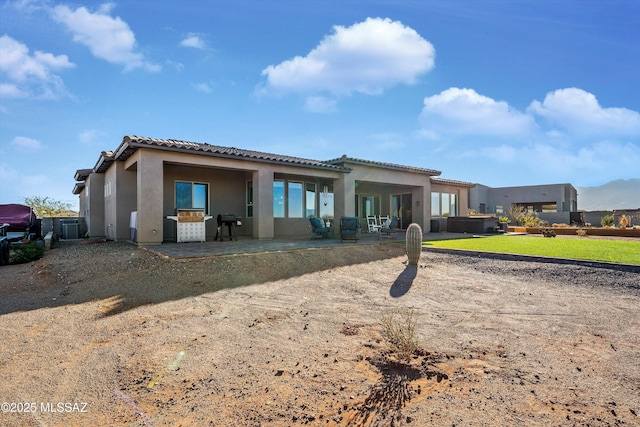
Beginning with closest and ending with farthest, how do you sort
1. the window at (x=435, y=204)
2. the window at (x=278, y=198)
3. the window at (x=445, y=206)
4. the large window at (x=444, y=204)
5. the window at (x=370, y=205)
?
the window at (x=278, y=198)
the window at (x=370, y=205)
the window at (x=435, y=204)
the large window at (x=444, y=204)
the window at (x=445, y=206)

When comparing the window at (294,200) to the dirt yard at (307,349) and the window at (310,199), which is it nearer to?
the window at (310,199)

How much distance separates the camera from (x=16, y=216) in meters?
14.0

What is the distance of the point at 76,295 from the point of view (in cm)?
611

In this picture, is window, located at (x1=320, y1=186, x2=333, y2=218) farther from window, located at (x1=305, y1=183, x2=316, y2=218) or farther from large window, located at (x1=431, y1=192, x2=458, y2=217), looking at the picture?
large window, located at (x1=431, y1=192, x2=458, y2=217)

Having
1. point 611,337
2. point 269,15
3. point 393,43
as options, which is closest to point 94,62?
point 269,15

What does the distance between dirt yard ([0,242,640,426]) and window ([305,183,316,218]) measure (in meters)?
8.27

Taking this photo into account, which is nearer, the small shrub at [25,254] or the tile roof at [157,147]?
the small shrub at [25,254]

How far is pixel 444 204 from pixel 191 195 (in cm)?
1654

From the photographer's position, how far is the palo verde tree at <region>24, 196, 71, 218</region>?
92.7ft

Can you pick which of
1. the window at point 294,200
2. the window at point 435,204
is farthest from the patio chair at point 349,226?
the window at point 435,204

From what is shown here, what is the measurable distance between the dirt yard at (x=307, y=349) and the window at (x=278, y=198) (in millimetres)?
7166

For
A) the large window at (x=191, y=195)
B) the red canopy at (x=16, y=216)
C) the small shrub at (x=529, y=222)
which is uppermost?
the large window at (x=191, y=195)

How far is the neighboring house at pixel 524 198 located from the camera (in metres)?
34.7

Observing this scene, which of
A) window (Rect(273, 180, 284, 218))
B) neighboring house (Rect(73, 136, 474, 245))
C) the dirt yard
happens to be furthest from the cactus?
window (Rect(273, 180, 284, 218))
